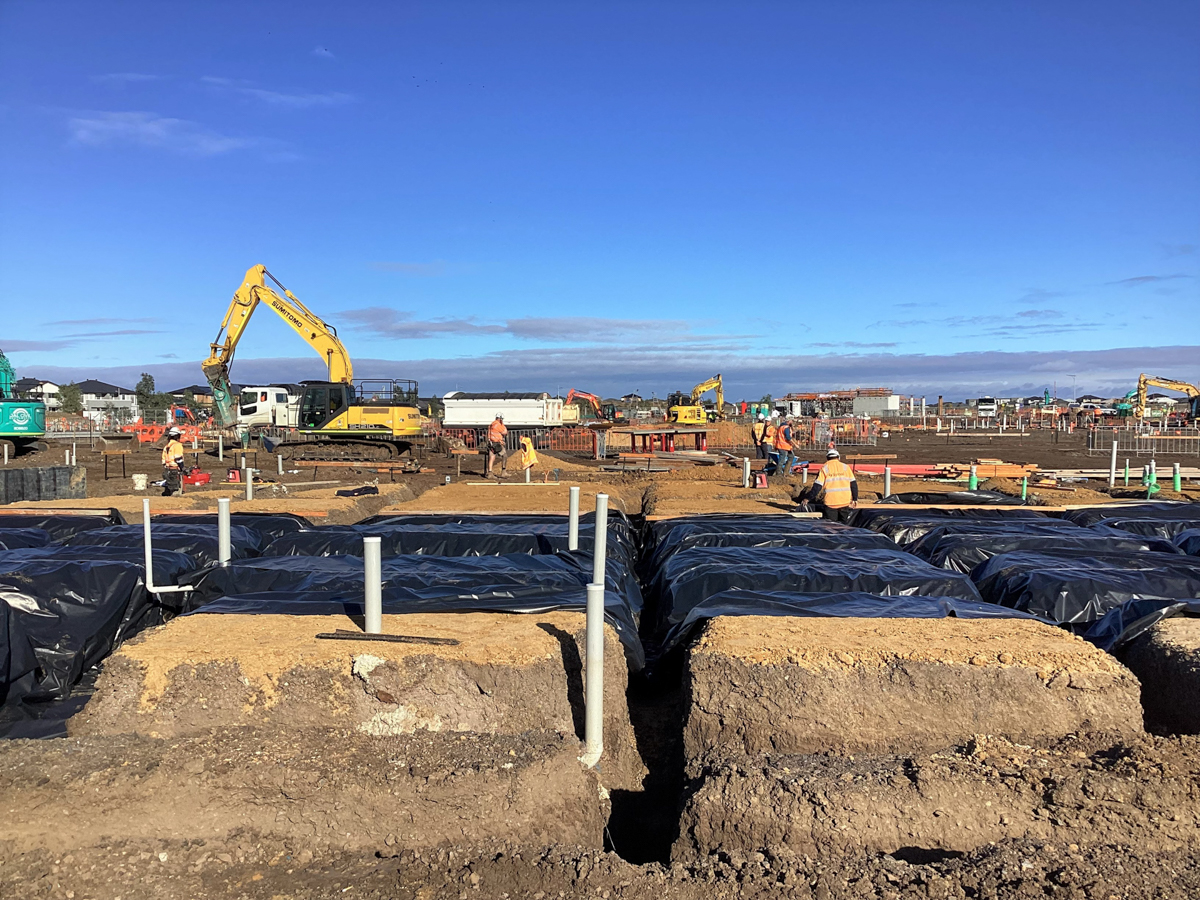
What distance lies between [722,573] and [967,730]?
2.50 metres

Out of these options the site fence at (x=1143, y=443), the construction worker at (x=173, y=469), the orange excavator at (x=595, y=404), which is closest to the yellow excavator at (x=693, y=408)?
the orange excavator at (x=595, y=404)

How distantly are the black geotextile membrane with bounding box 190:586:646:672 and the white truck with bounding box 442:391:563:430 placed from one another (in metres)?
29.3

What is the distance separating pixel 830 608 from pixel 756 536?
112 inches

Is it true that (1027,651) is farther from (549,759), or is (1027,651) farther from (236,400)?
(236,400)

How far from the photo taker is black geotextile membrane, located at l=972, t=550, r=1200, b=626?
6.77 meters

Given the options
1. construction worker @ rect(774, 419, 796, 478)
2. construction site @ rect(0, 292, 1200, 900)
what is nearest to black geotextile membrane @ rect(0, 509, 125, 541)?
construction site @ rect(0, 292, 1200, 900)

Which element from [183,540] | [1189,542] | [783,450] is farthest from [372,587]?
[783,450]

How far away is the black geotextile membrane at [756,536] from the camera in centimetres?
876

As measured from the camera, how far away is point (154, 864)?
151 inches

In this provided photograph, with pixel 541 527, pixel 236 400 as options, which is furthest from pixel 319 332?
pixel 541 527

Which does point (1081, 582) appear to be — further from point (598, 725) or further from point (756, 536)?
point (598, 725)

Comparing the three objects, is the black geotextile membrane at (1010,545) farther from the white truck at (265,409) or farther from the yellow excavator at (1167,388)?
the yellow excavator at (1167,388)

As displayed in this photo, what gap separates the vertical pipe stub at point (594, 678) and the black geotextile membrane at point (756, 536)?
140 inches

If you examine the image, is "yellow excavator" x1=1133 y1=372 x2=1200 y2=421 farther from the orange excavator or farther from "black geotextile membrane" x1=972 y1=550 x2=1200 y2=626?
"black geotextile membrane" x1=972 y1=550 x2=1200 y2=626
